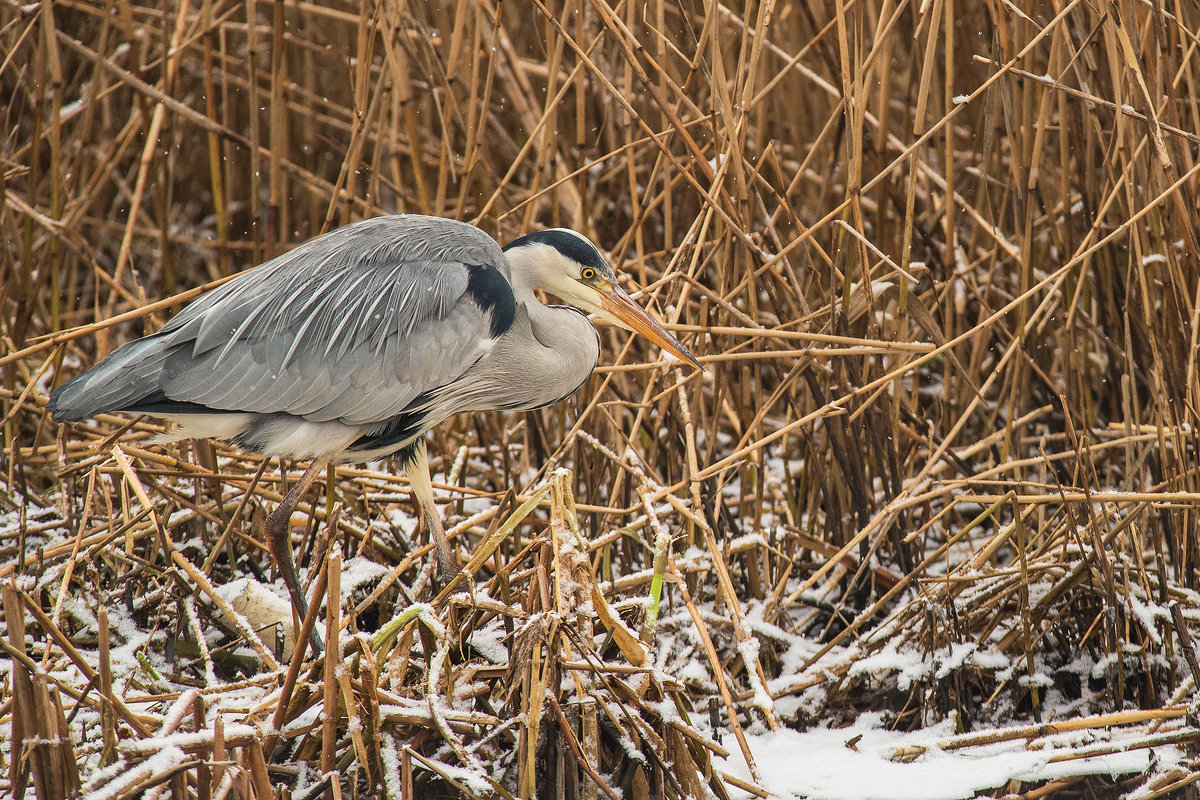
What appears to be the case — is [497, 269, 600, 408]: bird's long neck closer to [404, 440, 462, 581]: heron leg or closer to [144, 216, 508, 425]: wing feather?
[144, 216, 508, 425]: wing feather

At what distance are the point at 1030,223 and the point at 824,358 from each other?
2.05 feet

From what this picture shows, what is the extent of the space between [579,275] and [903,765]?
4.67 feet

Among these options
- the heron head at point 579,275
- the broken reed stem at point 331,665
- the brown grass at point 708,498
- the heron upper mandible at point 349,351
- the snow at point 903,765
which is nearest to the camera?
the broken reed stem at point 331,665

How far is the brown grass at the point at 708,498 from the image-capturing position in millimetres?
2080

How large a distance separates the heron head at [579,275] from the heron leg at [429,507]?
1.82 feet

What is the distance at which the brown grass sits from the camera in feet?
6.82

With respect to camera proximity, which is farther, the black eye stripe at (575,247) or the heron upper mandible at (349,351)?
the black eye stripe at (575,247)

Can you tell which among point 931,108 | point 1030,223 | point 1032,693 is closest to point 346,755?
point 1032,693

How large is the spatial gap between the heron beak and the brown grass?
0.07 meters

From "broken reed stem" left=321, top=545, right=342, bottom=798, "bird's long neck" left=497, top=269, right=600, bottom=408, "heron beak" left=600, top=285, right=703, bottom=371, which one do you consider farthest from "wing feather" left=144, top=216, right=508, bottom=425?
"broken reed stem" left=321, top=545, right=342, bottom=798

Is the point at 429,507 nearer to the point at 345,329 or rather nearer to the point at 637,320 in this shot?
the point at 345,329

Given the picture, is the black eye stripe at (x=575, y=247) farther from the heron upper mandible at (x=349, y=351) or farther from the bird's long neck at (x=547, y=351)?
the bird's long neck at (x=547, y=351)

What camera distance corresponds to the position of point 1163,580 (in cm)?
259

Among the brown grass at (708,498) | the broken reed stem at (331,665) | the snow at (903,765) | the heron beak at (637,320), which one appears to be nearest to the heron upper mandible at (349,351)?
the heron beak at (637,320)
